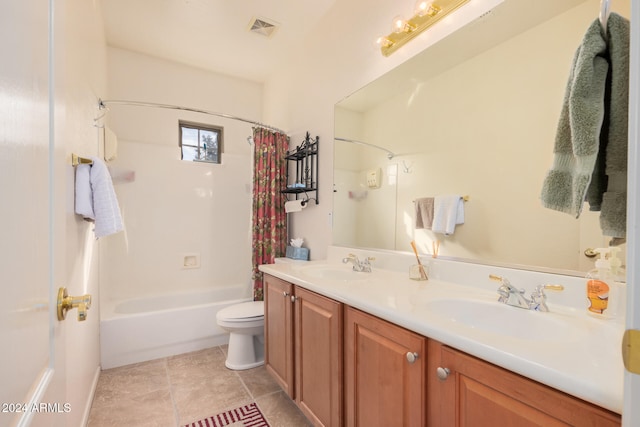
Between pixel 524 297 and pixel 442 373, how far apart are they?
463mm

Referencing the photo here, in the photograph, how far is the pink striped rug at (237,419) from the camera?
1.55 m

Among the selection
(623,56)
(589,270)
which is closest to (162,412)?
(589,270)

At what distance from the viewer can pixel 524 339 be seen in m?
0.80

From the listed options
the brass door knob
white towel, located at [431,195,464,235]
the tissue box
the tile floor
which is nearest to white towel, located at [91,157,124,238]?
the brass door knob

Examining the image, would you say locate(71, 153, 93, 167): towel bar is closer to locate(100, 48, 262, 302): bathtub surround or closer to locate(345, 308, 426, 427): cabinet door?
locate(345, 308, 426, 427): cabinet door

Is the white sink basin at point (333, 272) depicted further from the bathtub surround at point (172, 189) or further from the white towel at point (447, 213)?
the bathtub surround at point (172, 189)

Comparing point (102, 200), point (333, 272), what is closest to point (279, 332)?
point (333, 272)

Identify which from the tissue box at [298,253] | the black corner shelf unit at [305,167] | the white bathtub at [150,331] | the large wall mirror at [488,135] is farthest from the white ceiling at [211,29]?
the white bathtub at [150,331]

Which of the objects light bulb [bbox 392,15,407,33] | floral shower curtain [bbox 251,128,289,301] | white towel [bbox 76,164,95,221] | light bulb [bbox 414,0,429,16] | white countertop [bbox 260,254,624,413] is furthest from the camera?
floral shower curtain [bbox 251,128,289,301]

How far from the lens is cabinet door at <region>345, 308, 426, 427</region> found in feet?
2.81

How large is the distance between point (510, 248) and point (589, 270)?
0.81 ft

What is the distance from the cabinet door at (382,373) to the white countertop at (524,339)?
59 millimetres

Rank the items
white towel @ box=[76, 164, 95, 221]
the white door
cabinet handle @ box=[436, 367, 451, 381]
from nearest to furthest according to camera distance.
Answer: the white door, cabinet handle @ box=[436, 367, 451, 381], white towel @ box=[76, 164, 95, 221]

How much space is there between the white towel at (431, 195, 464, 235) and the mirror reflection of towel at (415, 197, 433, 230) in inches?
1.0
